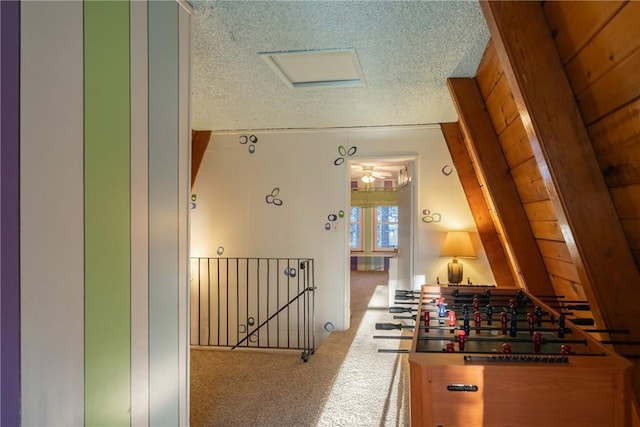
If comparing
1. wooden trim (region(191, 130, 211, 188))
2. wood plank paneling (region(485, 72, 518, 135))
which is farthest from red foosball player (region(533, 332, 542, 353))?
wooden trim (region(191, 130, 211, 188))

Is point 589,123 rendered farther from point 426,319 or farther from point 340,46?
point 340,46

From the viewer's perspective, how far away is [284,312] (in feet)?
15.4

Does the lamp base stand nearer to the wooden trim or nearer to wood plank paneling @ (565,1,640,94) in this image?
wood plank paneling @ (565,1,640,94)

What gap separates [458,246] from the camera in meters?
4.02

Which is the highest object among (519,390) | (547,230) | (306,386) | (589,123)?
(589,123)

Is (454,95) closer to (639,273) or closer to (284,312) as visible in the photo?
(639,273)

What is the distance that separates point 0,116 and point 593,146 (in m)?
1.81

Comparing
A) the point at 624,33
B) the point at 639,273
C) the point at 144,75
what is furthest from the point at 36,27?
the point at 639,273

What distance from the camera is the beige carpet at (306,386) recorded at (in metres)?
2.57

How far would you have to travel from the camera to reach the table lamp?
13.1 ft

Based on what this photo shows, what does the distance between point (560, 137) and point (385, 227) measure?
8836 mm

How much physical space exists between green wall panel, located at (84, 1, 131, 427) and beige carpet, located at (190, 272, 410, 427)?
146 cm

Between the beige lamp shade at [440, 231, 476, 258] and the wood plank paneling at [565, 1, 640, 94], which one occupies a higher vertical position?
the wood plank paneling at [565, 1, 640, 94]

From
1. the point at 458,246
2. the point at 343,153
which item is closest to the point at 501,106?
the point at 458,246
